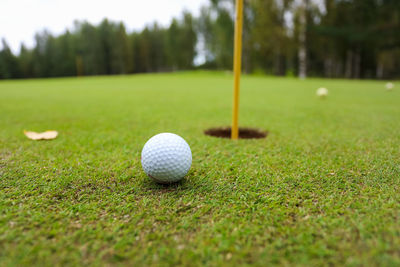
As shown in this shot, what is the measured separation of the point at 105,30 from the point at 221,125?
158ft

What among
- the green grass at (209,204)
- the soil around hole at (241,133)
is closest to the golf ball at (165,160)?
the green grass at (209,204)

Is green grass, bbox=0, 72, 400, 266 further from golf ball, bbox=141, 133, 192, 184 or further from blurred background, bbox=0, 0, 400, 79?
blurred background, bbox=0, 0, 400, 79

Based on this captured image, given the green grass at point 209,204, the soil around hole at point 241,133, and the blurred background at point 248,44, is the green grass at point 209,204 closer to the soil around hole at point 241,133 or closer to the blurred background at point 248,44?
the soil around hole at point 241,133

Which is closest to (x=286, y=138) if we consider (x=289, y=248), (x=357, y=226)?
(x=357, y=226)

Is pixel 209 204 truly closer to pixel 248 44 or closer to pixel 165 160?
pixel 165 160

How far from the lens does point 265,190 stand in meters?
1.51

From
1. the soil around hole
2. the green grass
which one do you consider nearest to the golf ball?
the green grass

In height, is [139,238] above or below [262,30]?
below

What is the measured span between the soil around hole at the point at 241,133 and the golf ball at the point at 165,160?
1322mm

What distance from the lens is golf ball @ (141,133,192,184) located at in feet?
5.08

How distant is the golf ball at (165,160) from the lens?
1.55 metres

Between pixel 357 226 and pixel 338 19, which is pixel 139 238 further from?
pixel 338 19

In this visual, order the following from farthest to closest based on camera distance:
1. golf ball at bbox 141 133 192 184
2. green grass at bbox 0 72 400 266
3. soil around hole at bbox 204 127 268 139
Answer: soil around hole at bbox 204 127 268 139, golf ball at bbox 141 133 192 184, green grass at bbox 0 72 400 266

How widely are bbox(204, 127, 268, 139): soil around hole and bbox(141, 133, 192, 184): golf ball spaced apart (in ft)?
4.34
